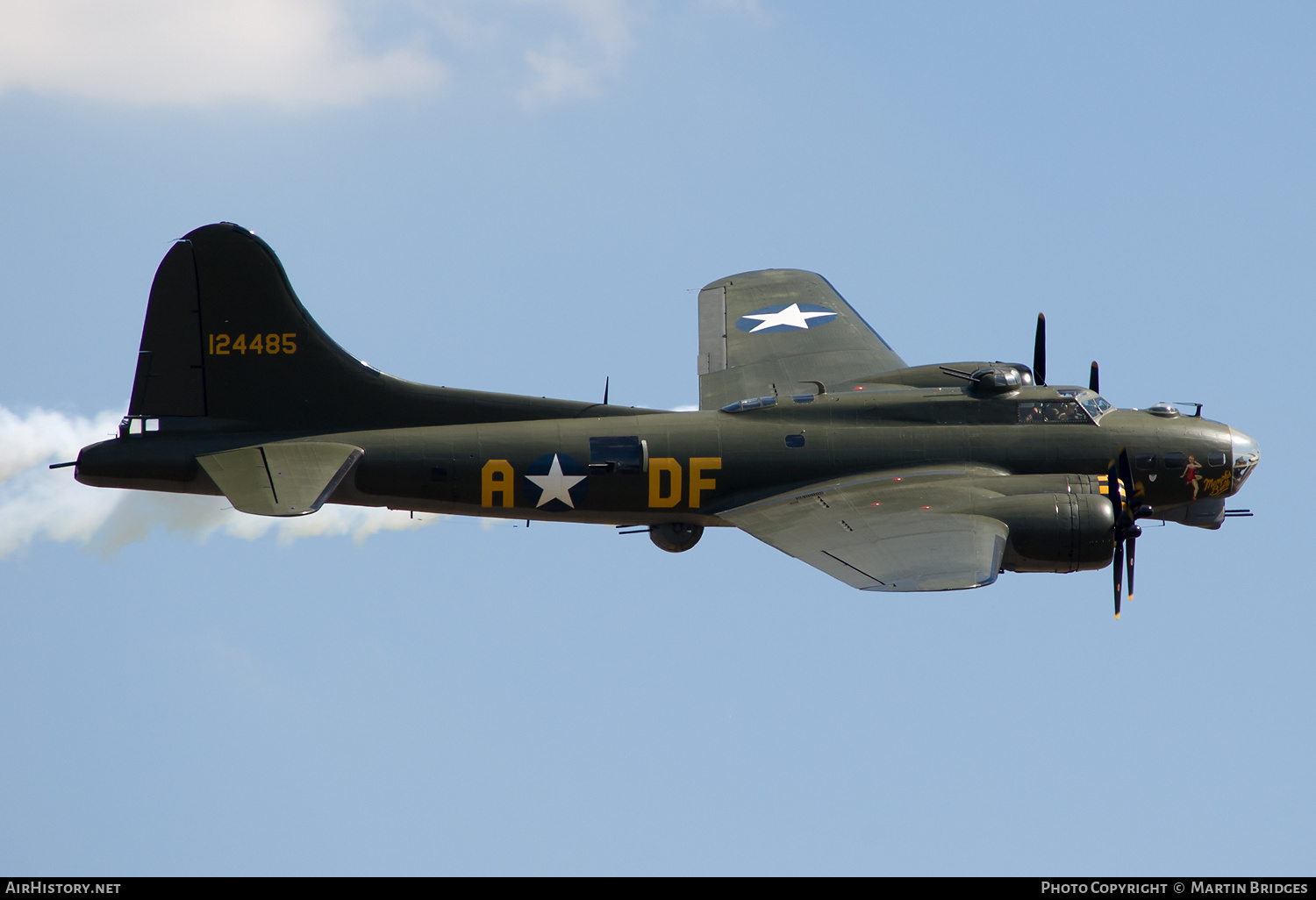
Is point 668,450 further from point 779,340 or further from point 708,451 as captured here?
point 779,340

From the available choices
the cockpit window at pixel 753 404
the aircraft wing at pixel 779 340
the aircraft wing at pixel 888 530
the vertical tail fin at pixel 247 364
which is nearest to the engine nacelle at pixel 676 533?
the aircraft wing at pixel 888 530

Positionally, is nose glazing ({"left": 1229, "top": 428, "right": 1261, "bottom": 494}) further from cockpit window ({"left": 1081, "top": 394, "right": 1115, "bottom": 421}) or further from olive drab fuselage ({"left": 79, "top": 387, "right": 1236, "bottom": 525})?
cockpit window ({"left": 1081, "top": 394, "right": 1115, "bottom": 421})

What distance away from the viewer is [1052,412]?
35656 millimetres

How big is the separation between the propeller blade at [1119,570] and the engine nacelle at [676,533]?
27.8ft

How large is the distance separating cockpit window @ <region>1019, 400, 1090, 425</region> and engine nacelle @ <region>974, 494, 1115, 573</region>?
3.17 m

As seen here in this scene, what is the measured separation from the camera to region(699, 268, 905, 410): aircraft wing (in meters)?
38.6

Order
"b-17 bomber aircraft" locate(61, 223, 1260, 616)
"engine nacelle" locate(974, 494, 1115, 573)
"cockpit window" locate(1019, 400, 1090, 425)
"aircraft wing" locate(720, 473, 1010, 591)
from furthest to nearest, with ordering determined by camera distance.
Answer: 1. "cockpit window" locate(1019, 400, 1090, 425)
2. "b-17 bomber aircraft" locate(61, 223, 1260, 616)
3. "engine nacelle" locate(974, 494, 1115, 573)
4. "aircraft wing" locate(720, 473, 1010, 591)

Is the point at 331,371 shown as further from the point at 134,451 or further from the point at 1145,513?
the point at 1145,513

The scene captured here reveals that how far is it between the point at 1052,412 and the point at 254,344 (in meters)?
16.5

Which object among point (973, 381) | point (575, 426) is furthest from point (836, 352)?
point (575, 426)

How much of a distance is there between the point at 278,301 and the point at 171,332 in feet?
7.24

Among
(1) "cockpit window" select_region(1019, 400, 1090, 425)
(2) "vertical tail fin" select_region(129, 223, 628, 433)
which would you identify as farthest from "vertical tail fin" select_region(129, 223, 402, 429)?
(1) "cockpit window" select_region(1019, 400, 1090, 425)

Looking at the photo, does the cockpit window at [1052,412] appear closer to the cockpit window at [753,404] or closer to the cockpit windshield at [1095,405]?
the cockpit windshield at [1095,405]

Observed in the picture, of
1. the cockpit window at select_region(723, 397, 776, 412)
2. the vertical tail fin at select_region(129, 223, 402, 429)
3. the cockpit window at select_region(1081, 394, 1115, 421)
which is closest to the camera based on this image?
the vertical tail fin at select_region(129, 223, 402, 429)
